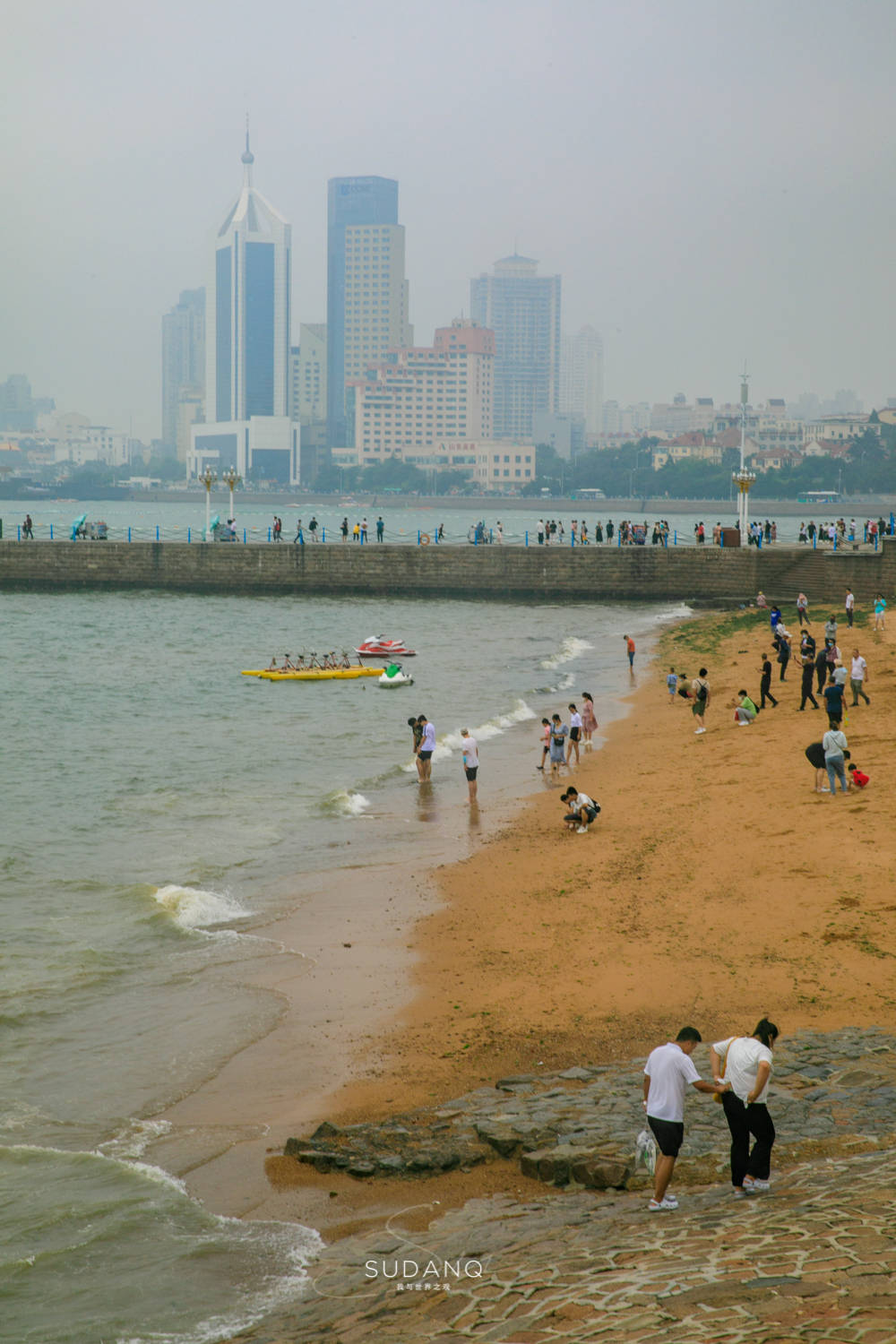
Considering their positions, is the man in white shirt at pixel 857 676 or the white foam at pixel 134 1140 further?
the man in white shirt at pixel 857 676

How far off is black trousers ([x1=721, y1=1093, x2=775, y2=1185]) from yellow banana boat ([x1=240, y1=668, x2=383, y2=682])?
29.5 m

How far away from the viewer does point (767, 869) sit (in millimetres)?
15359

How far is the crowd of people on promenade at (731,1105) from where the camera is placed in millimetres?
7883

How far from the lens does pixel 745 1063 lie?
315 inches

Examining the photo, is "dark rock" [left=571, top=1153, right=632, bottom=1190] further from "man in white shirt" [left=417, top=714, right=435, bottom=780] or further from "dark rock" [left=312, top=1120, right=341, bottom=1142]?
"man in white shirt" [left=417, top=714, right=435, bottom=780]

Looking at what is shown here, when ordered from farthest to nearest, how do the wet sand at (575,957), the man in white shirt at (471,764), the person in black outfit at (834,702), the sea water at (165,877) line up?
the man in white shirt at (471,764)
the person in black outfit at (834,702)
the wet sand at (575,957)
the sea water at (165,877)

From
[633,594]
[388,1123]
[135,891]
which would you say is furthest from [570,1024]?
[633,594]

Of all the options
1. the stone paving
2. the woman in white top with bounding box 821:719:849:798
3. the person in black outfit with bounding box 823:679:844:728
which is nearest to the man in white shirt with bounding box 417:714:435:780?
the person in black outfit with bounding box 823:679:844:728

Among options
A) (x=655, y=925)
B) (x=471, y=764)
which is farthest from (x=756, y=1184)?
(x=471, y=764)

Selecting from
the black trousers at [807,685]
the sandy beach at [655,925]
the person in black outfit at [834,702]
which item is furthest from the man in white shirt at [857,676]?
the person in black outfit at [834,702]

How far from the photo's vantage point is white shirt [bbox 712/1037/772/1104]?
7930 millimetres

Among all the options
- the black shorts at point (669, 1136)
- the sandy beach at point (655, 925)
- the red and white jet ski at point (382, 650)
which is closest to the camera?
the black shorts at point (669, 1136)

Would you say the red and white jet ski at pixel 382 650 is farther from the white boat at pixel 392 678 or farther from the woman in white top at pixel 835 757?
the woman in white top at pixel 835 757

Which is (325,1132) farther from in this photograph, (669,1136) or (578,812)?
(578,812)
